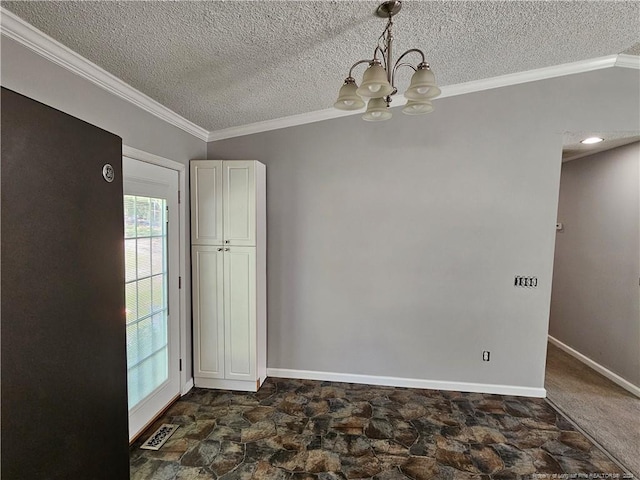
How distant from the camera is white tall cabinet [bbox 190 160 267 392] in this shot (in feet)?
9.28

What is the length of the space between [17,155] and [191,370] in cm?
258

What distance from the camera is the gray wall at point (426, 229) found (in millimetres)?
2812

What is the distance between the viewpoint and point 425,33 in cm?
196

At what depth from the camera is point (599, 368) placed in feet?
11.0

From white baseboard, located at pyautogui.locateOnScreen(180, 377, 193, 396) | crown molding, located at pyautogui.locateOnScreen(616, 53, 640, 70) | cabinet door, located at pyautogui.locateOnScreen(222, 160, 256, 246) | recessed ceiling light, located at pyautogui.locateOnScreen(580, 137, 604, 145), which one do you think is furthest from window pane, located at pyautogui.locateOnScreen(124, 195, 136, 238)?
crown molding, located at pyautogui.locateOnScreen(616, 53, 640, 70)

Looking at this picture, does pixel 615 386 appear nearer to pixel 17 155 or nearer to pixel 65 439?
pixel 65 439

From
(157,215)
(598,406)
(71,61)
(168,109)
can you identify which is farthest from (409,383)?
(71,61)

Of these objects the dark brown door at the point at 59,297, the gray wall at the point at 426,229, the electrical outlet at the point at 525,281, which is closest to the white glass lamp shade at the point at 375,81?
the dark brown door at the point at 59,297

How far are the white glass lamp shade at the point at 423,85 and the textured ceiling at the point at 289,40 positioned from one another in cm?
52

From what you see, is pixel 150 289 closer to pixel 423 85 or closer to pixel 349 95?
pixel 349 95

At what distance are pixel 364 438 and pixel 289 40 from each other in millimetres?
2626

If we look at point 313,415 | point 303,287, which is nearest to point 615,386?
point 313,415

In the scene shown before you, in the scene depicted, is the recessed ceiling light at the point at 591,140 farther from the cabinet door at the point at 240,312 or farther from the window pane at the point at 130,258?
the window pane at the point at 130,258

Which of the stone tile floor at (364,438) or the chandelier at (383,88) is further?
the stone tile floor at (364,438)
